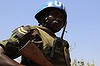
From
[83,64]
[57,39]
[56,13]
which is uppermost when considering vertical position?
[56,13]

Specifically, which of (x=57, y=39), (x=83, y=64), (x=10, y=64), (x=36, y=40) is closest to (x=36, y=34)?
(x=36, y=40)

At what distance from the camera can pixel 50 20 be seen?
3.40m

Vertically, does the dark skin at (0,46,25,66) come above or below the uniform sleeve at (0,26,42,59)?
below

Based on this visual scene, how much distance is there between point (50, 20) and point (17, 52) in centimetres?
76

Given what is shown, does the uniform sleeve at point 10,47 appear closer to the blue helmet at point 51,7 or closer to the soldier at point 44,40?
the soldier at point 44,40

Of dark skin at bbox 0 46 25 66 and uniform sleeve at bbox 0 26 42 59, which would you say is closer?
dark skin at bbox 0 46 25 66

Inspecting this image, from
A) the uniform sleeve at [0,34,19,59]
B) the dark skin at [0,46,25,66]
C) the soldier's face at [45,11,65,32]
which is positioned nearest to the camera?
the dark skin at [0,46,25,66]

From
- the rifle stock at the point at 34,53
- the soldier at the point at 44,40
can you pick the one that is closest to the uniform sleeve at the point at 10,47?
the soldier at the point at 44,40

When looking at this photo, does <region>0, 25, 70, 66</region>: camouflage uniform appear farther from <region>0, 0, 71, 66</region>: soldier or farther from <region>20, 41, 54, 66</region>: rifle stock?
<region>20, 41, 54, 66</region>: rifle stock

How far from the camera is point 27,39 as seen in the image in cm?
289

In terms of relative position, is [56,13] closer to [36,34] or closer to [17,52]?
[36,34]

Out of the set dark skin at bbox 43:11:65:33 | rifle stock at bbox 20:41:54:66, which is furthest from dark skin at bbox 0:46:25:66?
dark skin at bbox 43:11:65:33

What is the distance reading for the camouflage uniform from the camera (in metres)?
2.77

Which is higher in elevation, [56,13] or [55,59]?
[56,13]
